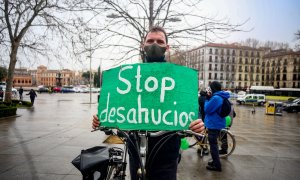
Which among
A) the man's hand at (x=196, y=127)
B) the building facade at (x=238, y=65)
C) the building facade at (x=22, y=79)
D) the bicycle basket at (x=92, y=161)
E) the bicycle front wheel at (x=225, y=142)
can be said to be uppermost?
the building facade at (x=238, y=65)

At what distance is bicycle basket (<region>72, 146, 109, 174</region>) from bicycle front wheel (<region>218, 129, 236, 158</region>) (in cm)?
512

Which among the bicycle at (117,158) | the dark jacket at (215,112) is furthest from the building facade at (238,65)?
the bicycle at (117,158)

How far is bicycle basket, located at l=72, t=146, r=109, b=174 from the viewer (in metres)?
2.71

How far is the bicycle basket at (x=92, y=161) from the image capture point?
2707 mm

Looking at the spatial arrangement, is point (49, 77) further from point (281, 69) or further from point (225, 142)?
point (225, 142)

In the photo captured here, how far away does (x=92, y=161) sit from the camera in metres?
2.74

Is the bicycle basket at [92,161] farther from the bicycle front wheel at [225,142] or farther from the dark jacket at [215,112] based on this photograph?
the bicycle front wheel at [225,142]

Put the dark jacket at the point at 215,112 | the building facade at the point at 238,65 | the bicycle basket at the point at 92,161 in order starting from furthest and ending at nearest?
the building facade at the point at 238,65 < the dark jacket at the point at 215,112 < the bicycle basket at the point at 92,161

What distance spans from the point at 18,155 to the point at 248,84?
111 m

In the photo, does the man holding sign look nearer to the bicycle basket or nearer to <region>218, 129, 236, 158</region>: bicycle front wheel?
the bicycle basket

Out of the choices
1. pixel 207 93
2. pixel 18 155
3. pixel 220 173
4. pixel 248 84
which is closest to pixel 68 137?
pixel 18 155

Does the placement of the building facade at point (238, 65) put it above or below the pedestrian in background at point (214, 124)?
above

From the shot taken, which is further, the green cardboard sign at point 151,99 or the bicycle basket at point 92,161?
the bicycle basket at point 92,161

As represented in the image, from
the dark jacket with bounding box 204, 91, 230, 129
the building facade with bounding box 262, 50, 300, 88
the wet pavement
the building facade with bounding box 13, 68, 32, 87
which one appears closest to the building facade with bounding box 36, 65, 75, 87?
the building facade with bounding box 13, 68, 32, 87
